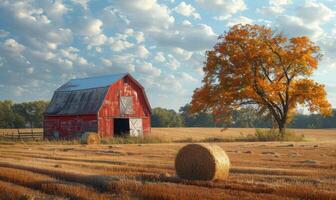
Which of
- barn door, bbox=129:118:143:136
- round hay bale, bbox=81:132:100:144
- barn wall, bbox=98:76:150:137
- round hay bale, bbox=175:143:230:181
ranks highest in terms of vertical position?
barn wall, bbox=98:76:150:137

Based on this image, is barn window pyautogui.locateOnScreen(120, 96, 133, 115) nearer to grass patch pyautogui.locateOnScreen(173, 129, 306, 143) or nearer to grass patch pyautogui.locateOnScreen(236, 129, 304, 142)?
grass patch pyautogui.locateOnScreen(173, 129, 306, 143)

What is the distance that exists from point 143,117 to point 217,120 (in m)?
7.27

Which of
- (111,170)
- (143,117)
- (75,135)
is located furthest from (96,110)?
(111,170)

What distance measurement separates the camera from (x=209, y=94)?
142 feet

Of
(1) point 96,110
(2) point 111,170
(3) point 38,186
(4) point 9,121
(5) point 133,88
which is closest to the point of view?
(3) point 38,186

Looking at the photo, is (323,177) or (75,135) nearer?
(323,177)

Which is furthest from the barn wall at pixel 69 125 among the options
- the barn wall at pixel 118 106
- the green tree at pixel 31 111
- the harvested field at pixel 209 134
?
the green tree at pixel 31 111

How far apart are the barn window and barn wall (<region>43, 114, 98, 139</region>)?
10.9 feet

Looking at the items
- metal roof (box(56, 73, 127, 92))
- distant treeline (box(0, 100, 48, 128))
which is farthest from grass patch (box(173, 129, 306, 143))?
distant treeline (box(0, 100, 48, 128))

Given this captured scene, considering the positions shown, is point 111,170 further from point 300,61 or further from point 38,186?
point 300,61

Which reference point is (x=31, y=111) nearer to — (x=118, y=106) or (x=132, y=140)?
(x=118, y=106)

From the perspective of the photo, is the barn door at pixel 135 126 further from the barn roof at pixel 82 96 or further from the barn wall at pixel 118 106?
the barn roof at pixel 82 96

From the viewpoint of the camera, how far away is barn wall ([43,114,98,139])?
136 feet

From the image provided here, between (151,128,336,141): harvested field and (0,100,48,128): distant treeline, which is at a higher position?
(0,100,48,128): distant treeline
